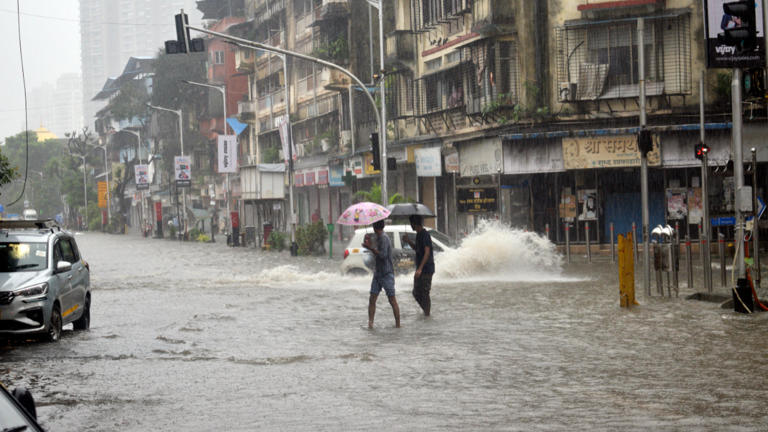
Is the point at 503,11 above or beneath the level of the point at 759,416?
above

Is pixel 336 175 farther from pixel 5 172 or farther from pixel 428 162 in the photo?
pixel 5 172

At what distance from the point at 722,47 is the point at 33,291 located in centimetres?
1056

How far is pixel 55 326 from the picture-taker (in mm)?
14109

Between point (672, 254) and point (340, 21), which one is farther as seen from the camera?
point (340, 21)

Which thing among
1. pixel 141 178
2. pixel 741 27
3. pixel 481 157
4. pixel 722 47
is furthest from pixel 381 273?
pixel 141 178

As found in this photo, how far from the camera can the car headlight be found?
13.4 metres

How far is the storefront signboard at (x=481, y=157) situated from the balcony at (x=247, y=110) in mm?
36039

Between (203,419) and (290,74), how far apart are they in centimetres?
5326

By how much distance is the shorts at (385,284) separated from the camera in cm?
1484

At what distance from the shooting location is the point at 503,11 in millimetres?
31672

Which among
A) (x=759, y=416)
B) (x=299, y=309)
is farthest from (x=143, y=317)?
(x=759, y=416)

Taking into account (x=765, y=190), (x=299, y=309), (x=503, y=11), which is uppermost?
(x=503, y=11)

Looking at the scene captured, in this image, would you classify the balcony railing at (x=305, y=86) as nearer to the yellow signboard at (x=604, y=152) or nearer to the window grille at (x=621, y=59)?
the window grille at (x=621, y=59)

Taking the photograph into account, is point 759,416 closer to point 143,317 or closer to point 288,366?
point 288,366
